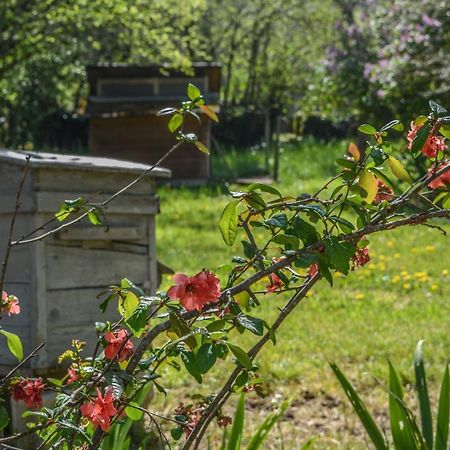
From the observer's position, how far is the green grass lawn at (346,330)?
503 cm

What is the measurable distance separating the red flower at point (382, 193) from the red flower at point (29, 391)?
876 mm

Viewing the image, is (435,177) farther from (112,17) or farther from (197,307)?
(112,17)

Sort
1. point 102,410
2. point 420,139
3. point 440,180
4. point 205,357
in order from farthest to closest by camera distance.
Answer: point 440,180
point 420,139
point 102,410
point 205,357

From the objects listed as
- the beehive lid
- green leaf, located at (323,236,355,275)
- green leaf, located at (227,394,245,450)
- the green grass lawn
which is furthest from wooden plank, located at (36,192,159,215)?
green leaf, located at (323,236,355,275)

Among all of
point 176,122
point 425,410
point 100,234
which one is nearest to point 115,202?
point 100,234

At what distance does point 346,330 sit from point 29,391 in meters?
4.68

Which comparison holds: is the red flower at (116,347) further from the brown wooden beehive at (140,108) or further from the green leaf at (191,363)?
the brown wooden beehive at (140,108)

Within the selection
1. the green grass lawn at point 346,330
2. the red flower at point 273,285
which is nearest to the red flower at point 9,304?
the red flower at point 273,285

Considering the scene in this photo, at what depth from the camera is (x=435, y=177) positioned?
212 cm

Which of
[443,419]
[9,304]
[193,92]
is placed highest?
[193,92]

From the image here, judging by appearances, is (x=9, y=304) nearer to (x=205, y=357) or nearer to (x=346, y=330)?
(x=205, y=357)

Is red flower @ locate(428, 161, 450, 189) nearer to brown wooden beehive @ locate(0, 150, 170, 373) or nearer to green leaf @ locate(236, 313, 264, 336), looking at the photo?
green leaf @ locate(236, 313, 264, 336)

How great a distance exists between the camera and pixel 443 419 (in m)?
2.85

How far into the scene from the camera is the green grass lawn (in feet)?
16.5
